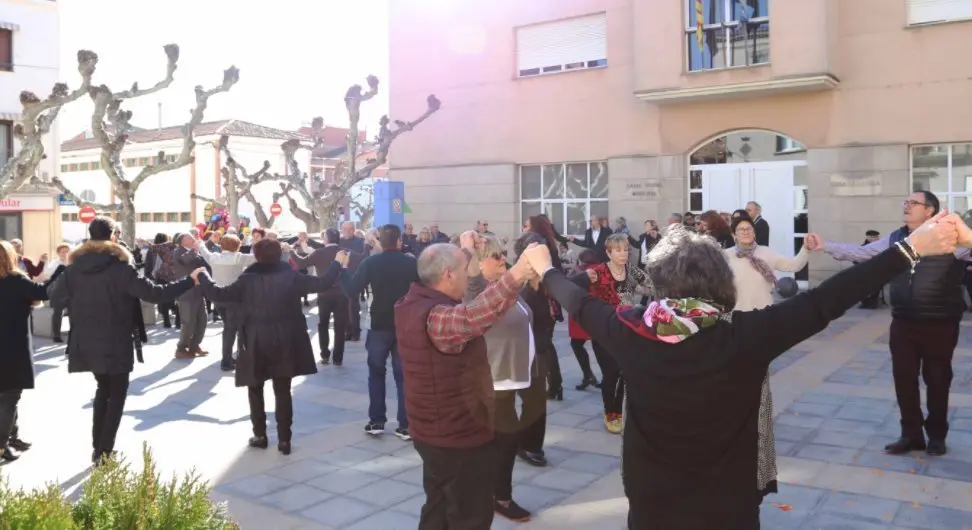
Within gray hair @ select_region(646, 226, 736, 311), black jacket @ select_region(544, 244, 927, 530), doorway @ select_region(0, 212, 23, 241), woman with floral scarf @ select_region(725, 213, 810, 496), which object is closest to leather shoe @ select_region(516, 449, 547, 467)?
woman with floral scarf @ select_region(725, 213, 810, 496)

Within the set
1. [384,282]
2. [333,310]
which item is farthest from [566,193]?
[384,282]

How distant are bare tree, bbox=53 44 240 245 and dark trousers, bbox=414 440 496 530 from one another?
17.7 metres

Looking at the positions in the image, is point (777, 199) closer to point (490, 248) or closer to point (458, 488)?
point (490, 248)

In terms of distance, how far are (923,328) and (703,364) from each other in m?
4.12

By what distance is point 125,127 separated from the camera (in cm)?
2069

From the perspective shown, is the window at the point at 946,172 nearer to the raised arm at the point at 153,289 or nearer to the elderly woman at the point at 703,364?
the raised arm at the point at 153,289

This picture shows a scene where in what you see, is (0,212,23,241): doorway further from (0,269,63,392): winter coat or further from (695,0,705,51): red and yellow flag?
(0,269,63,392): winter coat

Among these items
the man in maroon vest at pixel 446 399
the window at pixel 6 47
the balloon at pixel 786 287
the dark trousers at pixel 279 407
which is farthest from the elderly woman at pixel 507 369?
→ the window at pixel 6 47

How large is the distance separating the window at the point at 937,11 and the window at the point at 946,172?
7.84ft

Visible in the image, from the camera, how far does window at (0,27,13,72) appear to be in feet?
108

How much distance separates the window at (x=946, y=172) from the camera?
1585 cm

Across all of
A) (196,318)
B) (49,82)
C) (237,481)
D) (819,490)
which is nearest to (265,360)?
(237,481)

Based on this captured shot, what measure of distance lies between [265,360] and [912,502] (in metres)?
4.69

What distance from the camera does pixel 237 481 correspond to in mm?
6008
